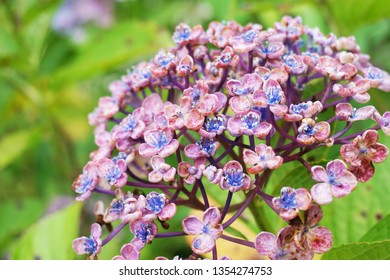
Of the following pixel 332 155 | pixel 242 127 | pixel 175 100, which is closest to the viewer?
pixel 242 127

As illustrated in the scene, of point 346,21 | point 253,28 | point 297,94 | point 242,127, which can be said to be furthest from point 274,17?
point 242,127

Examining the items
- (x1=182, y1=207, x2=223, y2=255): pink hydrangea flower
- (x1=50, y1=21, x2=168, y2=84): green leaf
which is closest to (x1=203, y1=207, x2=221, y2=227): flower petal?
(x1=182, y1=207, x2=223, y2=255): pink hydrangea flower

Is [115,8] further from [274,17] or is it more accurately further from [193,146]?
[193,146]

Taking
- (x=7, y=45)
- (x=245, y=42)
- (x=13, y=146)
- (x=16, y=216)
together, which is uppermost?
(x=7, y=45)

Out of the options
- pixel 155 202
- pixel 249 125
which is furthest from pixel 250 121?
pixel 155 202

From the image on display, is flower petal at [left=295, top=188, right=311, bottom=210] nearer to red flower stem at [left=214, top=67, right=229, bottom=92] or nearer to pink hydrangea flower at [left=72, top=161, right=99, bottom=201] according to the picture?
red flower stem at [left=214, top=67, right=229, bottom=92]

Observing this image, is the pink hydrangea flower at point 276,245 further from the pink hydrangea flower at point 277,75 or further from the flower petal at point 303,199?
the pink hydrangea flower at point 277,75

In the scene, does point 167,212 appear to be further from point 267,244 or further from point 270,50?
point 270,50

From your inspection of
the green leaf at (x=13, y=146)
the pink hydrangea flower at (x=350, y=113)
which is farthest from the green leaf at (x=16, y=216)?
the pink hydrangea flower at (x=350, y=113)
